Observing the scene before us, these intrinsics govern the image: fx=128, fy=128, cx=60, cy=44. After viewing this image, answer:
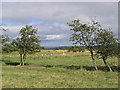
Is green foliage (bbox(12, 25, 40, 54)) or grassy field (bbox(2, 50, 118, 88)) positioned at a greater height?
green foliage (bbox(12, 25, 40, 54))

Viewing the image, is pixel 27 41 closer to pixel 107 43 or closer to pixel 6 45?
pixel 6 45

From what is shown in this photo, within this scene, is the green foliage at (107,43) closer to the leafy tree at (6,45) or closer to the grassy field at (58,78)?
the grassy field at (58,78)

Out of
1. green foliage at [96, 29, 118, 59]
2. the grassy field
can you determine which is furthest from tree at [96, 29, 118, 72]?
the grassy field

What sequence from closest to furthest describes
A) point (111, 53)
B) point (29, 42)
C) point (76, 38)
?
1. point (111, 53)
2. point (76, 38)
3. point (29, 42)

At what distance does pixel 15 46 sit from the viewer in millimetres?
26484

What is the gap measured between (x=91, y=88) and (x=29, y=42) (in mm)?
18508

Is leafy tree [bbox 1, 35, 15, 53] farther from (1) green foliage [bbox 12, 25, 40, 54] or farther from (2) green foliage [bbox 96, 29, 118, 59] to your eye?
(2) green foliage [bbox 96, 29, 118, 59]

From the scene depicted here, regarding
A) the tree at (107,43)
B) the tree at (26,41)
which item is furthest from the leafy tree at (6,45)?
the tree at (107,43)

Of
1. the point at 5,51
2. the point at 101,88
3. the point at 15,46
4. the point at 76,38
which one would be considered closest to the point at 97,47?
the point at 76,38

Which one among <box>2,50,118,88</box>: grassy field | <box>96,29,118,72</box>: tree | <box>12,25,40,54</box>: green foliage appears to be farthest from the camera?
<box>12,25,40,54</box>: green foliage

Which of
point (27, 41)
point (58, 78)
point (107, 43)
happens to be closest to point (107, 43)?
point (107, 43)

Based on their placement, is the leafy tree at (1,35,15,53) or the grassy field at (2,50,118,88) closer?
the grassy field at (2,50,118,88)

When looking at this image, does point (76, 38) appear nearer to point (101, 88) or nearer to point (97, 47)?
point (97, 47)

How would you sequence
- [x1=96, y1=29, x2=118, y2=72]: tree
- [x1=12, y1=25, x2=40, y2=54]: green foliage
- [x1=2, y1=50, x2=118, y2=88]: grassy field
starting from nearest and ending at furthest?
[x1=2, y1=50, x2=118, y2=88]: grassy field
[x1=96, y1=29, x2=118, y2=72]: tree
[x1=12, y1=25, x2=40, y2=54]: green foliage
